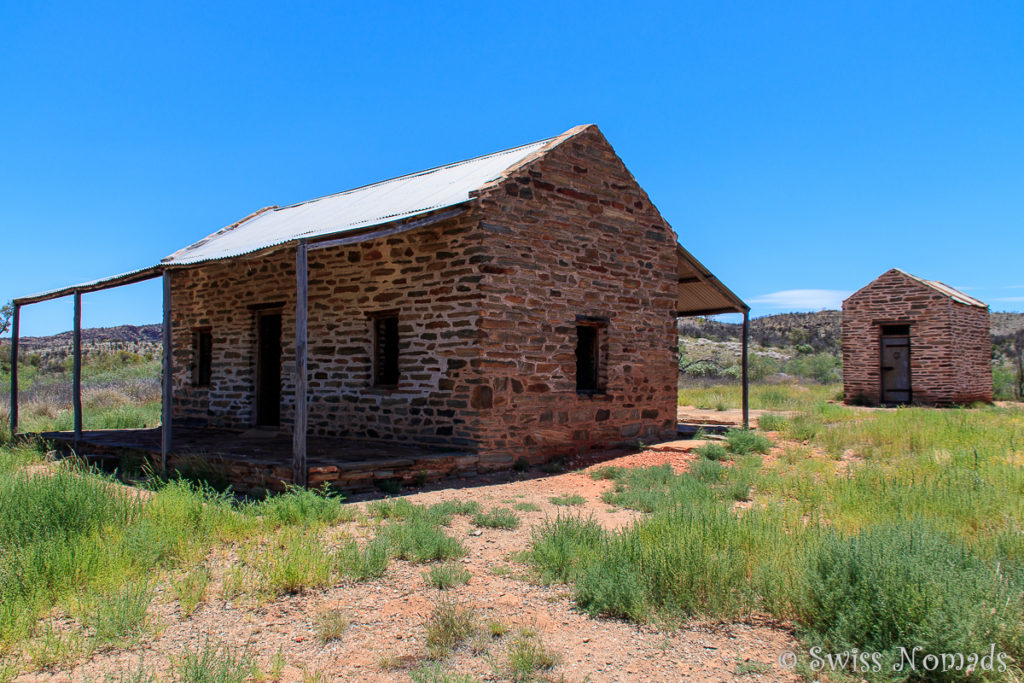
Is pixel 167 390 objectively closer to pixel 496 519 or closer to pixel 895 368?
pixel 496 519

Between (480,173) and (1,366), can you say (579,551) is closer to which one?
(480,173)

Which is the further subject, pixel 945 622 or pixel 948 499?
pixel 948 499

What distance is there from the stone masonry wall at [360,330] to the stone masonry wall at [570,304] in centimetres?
40

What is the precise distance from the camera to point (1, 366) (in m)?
27.5

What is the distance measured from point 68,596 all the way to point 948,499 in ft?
22.1

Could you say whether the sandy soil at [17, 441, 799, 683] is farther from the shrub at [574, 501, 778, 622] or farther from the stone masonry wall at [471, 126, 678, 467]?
the stone masonry wall at [471, 126, 678, 467]

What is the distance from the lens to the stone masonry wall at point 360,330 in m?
9.13

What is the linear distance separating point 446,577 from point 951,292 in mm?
21346

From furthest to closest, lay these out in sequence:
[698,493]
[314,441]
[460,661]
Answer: [314,441] < [698,493] < [460,661]

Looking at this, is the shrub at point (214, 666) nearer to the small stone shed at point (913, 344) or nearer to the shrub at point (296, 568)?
the shrub at point (296, 568)

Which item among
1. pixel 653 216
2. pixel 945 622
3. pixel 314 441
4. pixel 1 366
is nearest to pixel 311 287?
pixel 314 441

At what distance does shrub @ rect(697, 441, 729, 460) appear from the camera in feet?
33.2

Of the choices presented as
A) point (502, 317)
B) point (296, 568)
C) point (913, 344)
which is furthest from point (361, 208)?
point (913, 344)

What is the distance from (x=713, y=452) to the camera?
10.2 meters
